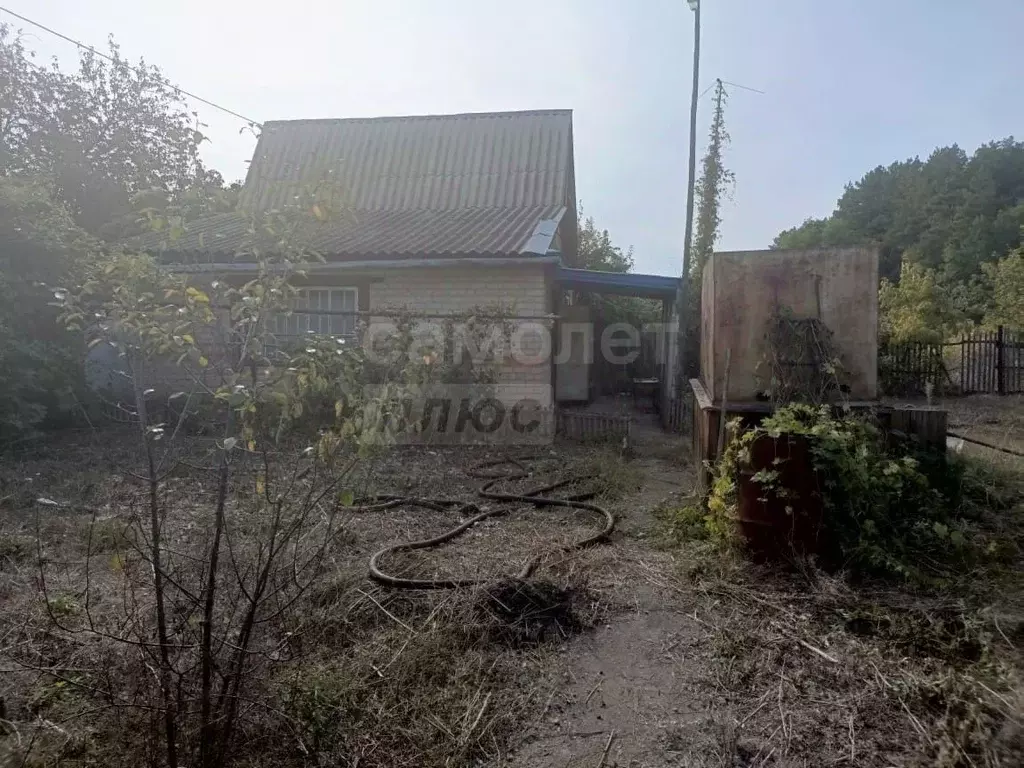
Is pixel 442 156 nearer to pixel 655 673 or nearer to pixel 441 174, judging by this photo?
pixel 441 174

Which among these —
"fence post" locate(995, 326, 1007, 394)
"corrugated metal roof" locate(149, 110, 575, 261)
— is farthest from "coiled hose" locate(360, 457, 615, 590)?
"fence post" locate(995, 326, 1007, 394)

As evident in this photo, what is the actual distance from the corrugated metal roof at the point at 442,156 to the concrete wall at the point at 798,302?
25.8ft

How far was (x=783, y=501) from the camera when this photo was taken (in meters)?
3.99

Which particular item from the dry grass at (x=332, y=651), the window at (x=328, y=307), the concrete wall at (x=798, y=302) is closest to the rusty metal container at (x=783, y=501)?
the dry grass at (x=332, y=651)

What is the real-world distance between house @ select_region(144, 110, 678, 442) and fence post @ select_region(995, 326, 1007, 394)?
9.62 m

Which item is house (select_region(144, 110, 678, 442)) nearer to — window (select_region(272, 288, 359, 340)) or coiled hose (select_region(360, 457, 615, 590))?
window (select_region(272, 288, 359, 340))

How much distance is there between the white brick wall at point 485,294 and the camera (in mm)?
8969

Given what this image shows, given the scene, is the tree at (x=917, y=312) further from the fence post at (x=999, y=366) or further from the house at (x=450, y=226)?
the house at (x=450, y=226)

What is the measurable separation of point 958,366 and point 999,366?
814 millimetres

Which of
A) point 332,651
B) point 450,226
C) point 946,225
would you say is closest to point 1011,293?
point 450,226

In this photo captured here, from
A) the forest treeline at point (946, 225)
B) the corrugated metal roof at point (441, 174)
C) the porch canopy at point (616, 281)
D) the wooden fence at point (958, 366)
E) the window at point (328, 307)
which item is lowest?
the wooden fence at point (958, 366)

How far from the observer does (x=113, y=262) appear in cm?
212

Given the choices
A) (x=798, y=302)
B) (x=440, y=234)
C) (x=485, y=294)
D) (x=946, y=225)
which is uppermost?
(x=946, y=225)

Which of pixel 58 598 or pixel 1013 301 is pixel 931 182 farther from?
pixel 58 598
